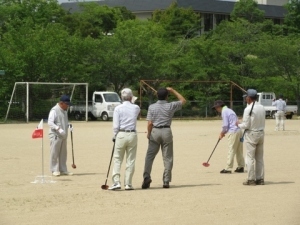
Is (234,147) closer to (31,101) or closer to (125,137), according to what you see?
(125,137)

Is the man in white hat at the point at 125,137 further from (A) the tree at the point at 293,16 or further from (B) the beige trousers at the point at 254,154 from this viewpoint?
(A) the tree at the point at 293,16

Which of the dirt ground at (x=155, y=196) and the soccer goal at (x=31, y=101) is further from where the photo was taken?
the soccer goal at (x=31, y=101)

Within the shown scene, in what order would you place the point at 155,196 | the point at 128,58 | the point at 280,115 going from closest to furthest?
the point at 155,196
the point at 280,115
the point at 128,58

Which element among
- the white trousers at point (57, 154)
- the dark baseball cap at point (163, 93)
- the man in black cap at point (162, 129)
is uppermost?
the dark baseball cap at point (163, 93)

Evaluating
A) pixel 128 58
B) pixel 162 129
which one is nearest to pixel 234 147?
pixel 162 129

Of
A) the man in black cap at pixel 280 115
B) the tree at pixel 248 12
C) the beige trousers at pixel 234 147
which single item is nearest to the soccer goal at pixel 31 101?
the man in black cap at pixel 280 115

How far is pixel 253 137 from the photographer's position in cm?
1434

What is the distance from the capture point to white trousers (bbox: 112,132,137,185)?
13547 mm

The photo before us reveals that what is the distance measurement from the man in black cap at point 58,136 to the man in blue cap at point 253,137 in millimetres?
3833

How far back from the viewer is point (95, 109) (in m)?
51.0

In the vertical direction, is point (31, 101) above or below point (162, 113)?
below

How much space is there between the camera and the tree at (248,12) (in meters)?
82.4

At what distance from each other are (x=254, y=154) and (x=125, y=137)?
2495 mm

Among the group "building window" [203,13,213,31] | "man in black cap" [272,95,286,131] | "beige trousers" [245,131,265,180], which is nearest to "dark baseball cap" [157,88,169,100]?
"beige trousers" [245,131,265,180]
